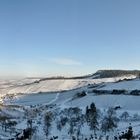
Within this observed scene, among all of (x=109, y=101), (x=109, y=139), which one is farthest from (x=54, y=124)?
(x=109, y=101)

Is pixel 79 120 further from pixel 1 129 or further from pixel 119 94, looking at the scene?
pixel 119 94

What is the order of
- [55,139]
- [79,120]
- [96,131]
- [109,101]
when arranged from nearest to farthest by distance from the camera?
1. [55,139]
2. [96,131]
3. [79,120]
4. [109,101]

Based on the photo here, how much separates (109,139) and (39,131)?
1097 inches

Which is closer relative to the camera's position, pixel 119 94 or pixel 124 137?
pixel 124 137

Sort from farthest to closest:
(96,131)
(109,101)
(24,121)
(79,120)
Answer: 1. (109,101)
2. (24,121)
3. (79,120)
4. (96,131)

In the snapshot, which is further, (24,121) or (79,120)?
(24,121)

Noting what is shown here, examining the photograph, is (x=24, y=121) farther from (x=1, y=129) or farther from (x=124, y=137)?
(x=124, y=137)

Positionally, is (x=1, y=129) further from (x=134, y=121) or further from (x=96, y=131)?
(x=134, y=121)

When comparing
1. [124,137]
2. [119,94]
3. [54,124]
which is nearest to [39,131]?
[54,124]

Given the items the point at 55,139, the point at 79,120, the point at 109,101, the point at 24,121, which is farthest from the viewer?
the point at 109,101

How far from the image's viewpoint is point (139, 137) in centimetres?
9612

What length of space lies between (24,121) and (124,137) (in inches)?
2270

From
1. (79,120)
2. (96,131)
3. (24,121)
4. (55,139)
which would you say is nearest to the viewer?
(55,139)

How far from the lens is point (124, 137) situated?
307 feet
